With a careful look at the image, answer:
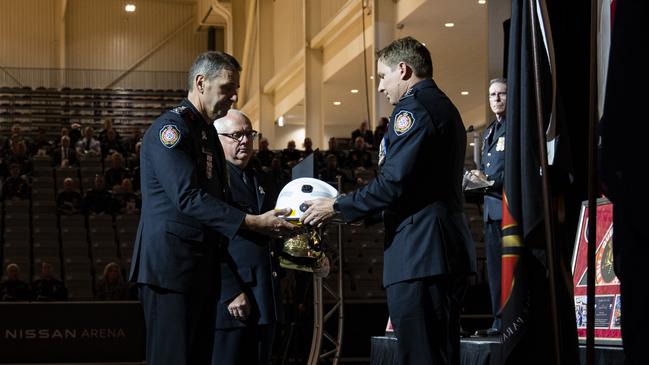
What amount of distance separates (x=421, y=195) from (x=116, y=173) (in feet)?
45.5

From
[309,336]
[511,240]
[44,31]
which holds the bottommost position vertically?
[309,336]

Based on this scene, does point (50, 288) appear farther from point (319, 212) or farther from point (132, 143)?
point (319, 212)


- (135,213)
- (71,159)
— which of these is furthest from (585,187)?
(71,159)

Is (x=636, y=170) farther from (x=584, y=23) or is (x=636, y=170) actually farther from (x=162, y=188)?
(x=584, y=23)

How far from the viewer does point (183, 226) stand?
12.6 ft

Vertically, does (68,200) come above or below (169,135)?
above

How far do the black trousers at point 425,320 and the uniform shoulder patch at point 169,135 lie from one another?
989 mm

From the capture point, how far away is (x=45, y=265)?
12844 millimetres

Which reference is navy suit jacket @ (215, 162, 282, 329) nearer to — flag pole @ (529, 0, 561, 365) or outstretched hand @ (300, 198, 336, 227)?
outstretched hand @ (300, 198, 336, 227)

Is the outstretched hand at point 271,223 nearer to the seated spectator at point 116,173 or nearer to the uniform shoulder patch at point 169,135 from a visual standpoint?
the uniform shoulder patch at point 169,135

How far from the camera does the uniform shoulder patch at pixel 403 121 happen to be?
3.82 metres

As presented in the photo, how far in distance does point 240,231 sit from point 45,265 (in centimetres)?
943

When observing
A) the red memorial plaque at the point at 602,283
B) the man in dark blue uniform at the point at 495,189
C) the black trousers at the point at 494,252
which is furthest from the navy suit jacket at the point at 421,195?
the black trousers at the point at 494,252

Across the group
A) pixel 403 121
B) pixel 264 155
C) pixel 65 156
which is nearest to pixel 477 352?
pixel 403 121
